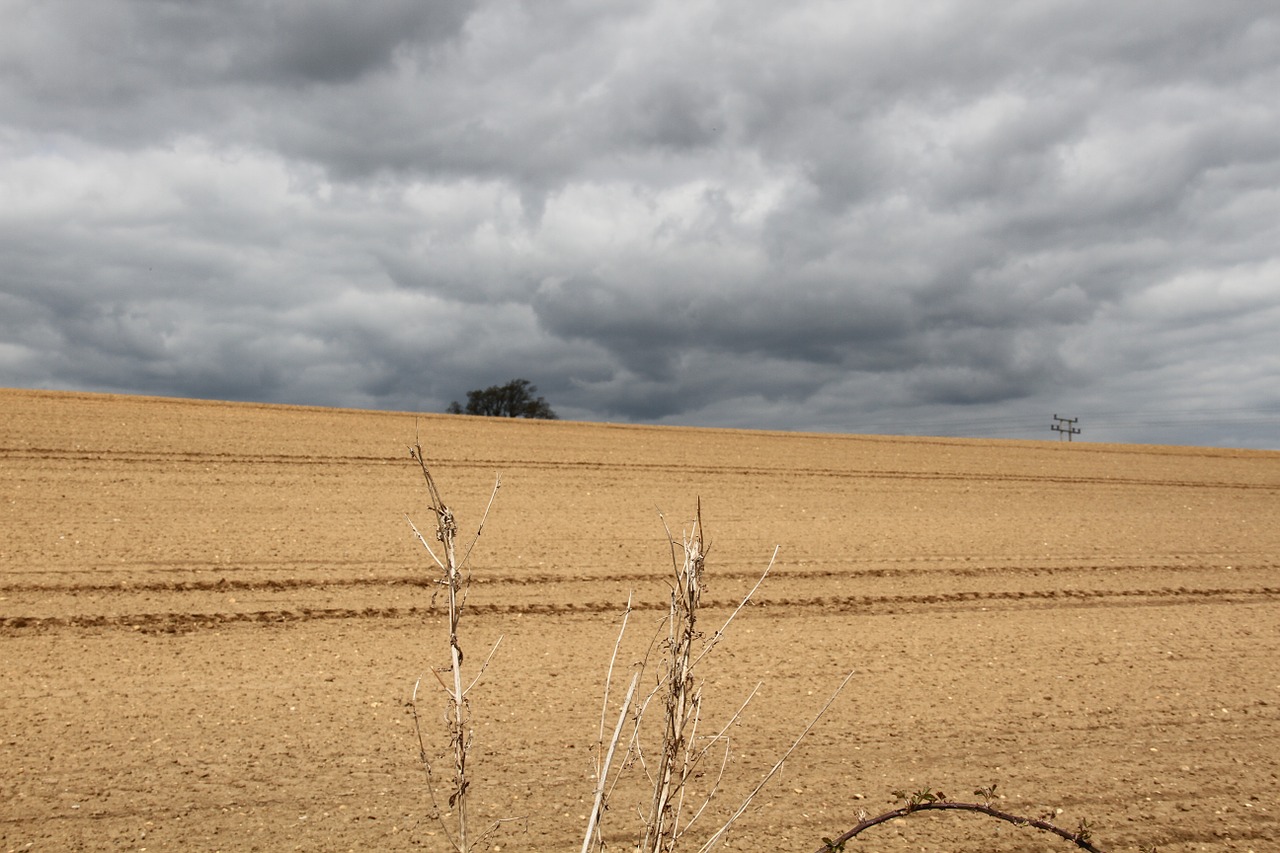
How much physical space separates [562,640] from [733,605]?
2707mm

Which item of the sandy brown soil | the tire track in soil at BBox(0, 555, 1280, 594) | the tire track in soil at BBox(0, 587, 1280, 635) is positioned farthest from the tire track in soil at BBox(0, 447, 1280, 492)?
the tire track in soil at BBox(0, 587, 1280, 635)

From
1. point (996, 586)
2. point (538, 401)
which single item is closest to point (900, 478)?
point (996, 586)

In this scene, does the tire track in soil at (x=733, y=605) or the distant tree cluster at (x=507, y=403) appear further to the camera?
the distant tree cluster at (x=507, y=403)

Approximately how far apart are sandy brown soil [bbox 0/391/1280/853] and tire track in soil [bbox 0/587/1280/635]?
0.22ft

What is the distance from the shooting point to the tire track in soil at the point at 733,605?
→ 10.5 meters

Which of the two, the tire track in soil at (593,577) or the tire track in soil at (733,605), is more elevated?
the tire track in soil at (593,577)

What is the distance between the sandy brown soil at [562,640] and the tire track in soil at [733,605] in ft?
0.22

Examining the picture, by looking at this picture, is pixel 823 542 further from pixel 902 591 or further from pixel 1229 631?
pixel 1229 631

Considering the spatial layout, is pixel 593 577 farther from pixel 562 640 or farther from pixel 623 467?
pixel 623 467

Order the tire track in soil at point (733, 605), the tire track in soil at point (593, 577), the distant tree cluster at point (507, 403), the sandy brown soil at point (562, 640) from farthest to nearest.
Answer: the distant tree cluster at point (507, 403) → the tire track in soil at point (593, 577) → the tire track in soil at point (733, 605) → the sandy brown soil at point (562, 640)

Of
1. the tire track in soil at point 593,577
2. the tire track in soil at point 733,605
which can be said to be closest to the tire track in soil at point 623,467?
the tire track in soil at point 593,577

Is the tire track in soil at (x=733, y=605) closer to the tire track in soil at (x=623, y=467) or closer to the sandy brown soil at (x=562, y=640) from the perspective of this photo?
the sandy brown soil at (x=562, y=640)

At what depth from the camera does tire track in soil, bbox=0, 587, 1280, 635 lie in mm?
10469

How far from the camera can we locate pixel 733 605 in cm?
1222
